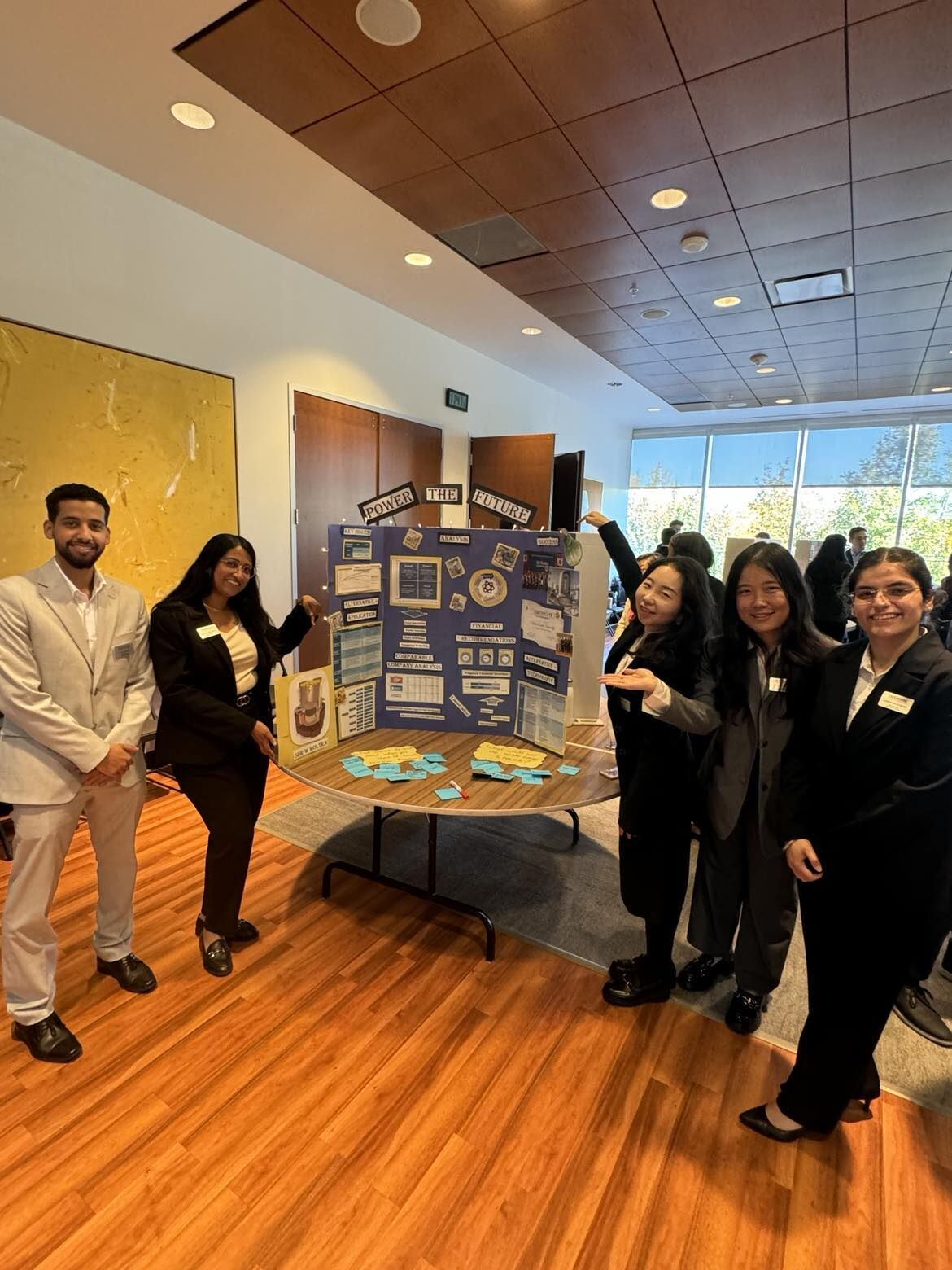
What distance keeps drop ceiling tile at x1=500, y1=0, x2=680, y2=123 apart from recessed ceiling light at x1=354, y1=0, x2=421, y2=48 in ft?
1.03

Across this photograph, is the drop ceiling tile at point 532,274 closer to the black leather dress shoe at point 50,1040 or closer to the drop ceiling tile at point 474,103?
the drop ceiling tile at point 474,103

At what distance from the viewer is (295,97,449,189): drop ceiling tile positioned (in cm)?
246

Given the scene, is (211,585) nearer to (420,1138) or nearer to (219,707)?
(219,707)

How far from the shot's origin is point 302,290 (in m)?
4.16

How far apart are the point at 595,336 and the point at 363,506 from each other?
152 inches

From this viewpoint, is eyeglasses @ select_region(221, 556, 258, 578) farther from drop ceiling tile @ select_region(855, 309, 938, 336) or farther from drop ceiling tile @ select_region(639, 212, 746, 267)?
drop ceiling tile @ select_region(855, 309, 938, 336)

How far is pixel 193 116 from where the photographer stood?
260 centimetres

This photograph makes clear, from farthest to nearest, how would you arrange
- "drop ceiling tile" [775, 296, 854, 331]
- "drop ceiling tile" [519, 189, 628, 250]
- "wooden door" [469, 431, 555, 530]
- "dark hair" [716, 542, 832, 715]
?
"wooden door" [469, 431, 555, 530]
"drop ceiling tile" [775, 296, 854, 331]
"drop ceiling tile" [519, 189, 628, 250]
"dark hair" [716, 542, 832, 715]

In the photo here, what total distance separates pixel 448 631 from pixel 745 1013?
160cm

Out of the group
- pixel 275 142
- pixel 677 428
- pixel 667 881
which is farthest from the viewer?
pixel 677 428

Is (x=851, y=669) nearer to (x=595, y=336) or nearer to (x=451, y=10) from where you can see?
(x=451, y=10)

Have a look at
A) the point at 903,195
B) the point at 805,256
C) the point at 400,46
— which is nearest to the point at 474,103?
the point at 400,46

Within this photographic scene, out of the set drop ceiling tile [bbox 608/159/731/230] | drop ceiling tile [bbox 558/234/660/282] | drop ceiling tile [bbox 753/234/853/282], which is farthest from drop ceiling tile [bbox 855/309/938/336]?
drop ceiling tile [bbox 608/159/731/230]

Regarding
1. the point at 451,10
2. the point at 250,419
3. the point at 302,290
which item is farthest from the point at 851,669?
the point at 302,290
